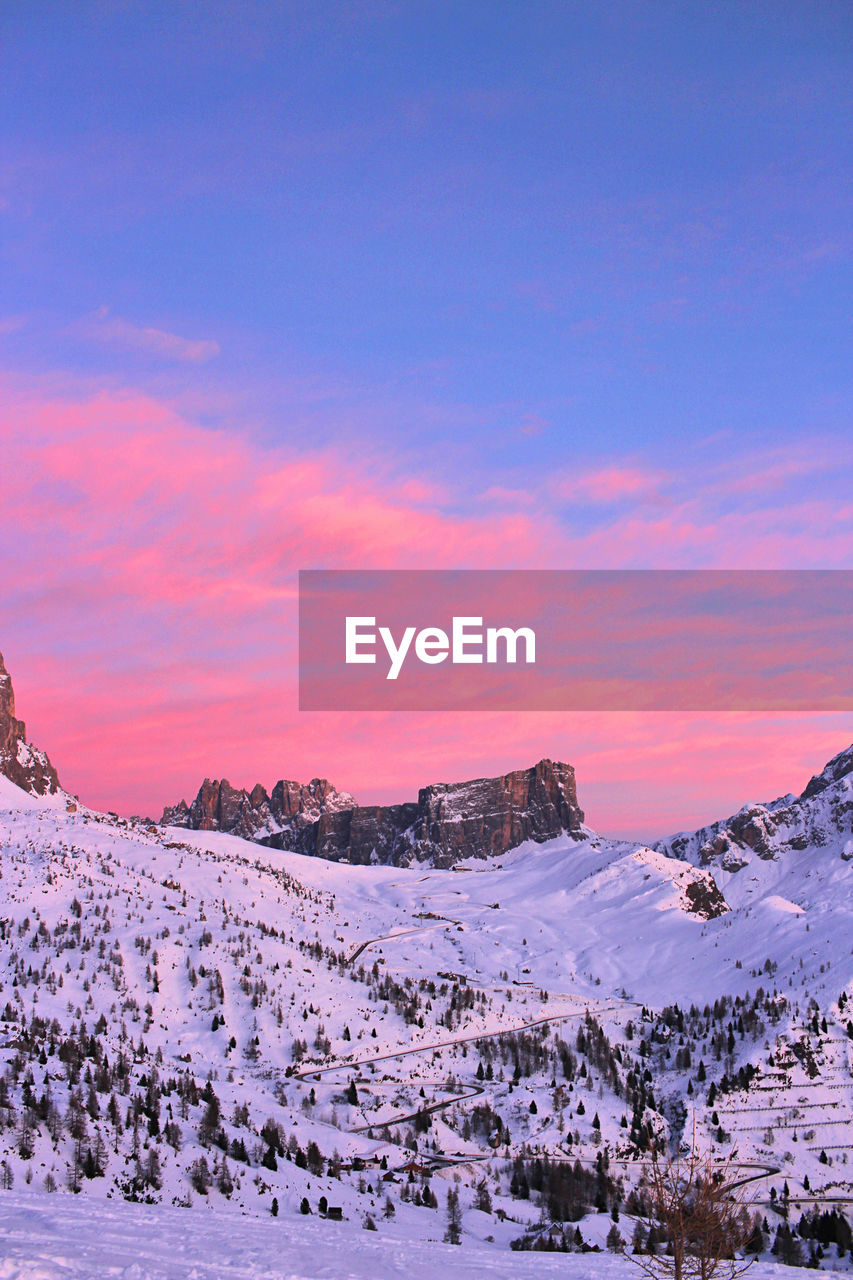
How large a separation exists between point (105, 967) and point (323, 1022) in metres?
40.7

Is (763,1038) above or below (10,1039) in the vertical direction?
below

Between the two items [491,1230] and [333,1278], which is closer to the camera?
[333,1278]

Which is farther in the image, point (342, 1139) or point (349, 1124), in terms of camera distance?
point (349, 1124)

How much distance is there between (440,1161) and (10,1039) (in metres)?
58.3

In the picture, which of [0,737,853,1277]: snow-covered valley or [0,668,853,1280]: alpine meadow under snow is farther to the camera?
[0,737,853,1277]: snow-covered valley

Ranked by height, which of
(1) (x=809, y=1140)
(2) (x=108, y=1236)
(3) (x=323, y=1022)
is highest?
(2) (x=108, y=1236)

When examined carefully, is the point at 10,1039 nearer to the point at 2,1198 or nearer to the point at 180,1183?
the point at 180,1183

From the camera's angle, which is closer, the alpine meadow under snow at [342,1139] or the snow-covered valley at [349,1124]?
the alpine meadow under snow at [342,1139]

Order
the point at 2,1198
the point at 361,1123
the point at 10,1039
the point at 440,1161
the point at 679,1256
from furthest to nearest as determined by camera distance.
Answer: the point at 361,1123, the point at 440,1161, the point at 10,1039, the point at 2,1198, the point at 679,1256

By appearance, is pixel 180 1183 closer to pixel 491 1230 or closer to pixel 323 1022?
pixel 491 1230

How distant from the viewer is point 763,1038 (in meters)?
198

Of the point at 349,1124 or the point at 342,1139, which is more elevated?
the point at 342,1139

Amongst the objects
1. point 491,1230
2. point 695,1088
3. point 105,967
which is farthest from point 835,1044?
point 105,967

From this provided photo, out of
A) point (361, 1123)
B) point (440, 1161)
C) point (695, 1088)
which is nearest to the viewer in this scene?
point (440, 1161)
